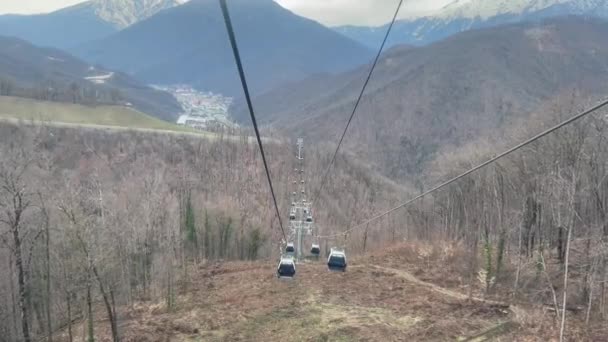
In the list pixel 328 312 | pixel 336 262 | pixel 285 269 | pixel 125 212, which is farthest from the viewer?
pixel 125 212

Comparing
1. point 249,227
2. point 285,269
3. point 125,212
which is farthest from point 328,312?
point 249,227

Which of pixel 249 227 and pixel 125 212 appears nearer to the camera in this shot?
pixel 125 212

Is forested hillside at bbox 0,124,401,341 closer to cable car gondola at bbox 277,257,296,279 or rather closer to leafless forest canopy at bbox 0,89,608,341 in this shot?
leafless forest canopy at bbox 0,89,608,341

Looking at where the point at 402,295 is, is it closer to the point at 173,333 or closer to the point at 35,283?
the point at 173,333

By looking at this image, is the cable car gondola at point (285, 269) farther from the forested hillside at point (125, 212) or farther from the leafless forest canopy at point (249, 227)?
the forested hillside at point (125, 212)

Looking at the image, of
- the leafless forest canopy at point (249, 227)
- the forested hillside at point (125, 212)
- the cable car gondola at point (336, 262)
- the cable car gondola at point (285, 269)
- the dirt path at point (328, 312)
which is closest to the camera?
the dirt path at point (328, 312)

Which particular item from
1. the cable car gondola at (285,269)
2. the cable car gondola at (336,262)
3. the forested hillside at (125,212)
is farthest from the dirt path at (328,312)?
the forested hillside at (125,212)

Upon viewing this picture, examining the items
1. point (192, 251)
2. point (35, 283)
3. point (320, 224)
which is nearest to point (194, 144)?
point (320, 224)

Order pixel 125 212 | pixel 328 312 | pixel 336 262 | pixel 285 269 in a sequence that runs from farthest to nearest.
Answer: pixel 125 212 < pixel 336 262 < pixel 328 312 < pixel 285 269

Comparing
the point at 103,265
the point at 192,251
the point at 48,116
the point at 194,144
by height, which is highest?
the point at 48,116

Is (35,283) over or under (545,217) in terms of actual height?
under

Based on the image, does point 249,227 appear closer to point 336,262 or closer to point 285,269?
point 336,262
